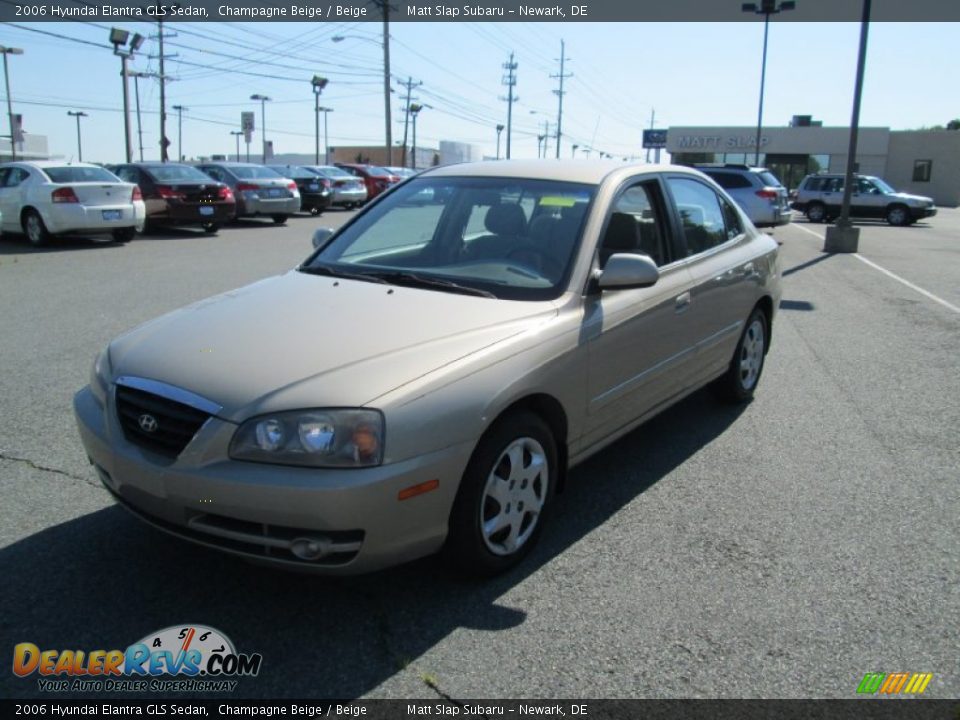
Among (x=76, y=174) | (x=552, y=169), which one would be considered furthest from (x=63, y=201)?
(x=552, y=169)

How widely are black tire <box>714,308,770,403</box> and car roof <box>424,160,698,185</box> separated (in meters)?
1.41

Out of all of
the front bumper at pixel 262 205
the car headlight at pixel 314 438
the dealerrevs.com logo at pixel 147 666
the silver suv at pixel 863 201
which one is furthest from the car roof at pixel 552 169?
the silver suv at pixel 863 201

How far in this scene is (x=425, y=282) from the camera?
12.7 feet

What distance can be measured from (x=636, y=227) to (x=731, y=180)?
17.1 m

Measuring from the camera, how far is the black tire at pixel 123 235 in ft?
51.8

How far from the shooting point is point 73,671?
268 centimetres

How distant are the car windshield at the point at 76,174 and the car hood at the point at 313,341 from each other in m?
12.9

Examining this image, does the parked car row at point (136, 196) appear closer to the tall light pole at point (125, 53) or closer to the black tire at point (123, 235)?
the black tire at point (123, 235)

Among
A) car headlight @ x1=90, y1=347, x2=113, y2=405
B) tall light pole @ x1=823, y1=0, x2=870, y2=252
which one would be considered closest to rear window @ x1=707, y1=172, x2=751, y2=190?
tall light pole @ x1=823, y1=0, x2=870, y2=252

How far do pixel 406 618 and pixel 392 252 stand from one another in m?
2.10

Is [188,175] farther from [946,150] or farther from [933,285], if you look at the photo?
[946,150]

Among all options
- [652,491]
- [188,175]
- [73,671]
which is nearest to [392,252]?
[652,491]

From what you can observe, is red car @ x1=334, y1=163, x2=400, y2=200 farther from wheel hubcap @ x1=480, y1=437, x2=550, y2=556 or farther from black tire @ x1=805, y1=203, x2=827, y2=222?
wheel hubcap @ x1=480, y1=437, x2=550, y2=556

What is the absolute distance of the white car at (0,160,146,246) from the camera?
14.5 meters
